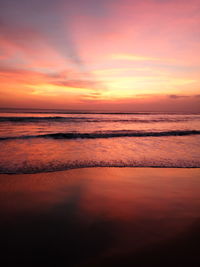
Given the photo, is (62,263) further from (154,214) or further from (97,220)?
(154,214)

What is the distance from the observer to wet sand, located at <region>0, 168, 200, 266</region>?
6.65 ft

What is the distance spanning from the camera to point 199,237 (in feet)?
7.77

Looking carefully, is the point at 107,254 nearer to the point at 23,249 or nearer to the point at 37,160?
the point at 23,249

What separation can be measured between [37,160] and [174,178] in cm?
443

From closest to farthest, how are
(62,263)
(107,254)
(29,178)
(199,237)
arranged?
(62,263)
(107,254)
(199,237)
(29,178)

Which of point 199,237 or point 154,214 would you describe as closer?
point 199,237

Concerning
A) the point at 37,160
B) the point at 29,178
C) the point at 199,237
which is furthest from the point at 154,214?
the point at 37,160

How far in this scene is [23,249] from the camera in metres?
2.10

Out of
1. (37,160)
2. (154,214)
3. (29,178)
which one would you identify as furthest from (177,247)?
(37,160)

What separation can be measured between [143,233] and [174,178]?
8.46 ft

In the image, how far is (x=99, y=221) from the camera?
2.71 m

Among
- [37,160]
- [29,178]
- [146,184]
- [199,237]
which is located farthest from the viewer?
[37,160]

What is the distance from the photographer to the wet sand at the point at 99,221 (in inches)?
79.8

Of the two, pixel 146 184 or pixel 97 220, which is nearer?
pixel 97 220
